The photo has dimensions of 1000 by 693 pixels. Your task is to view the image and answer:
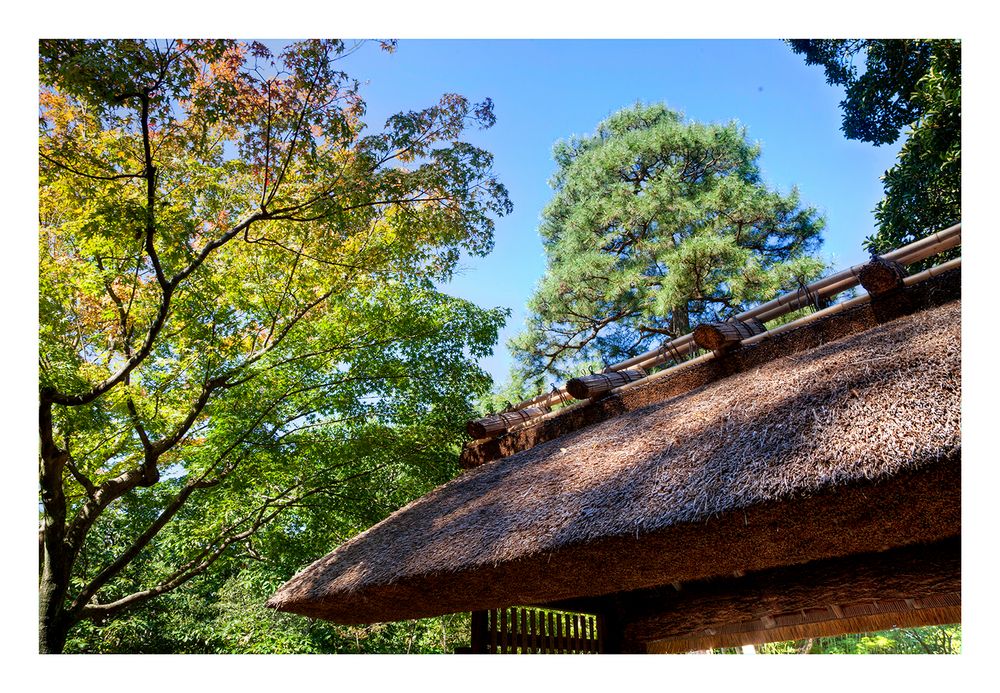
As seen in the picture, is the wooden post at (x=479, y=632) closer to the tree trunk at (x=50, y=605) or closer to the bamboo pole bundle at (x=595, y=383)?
the bamboo pole bundle at (x=595, y=383)

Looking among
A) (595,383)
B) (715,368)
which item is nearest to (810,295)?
(715,368)

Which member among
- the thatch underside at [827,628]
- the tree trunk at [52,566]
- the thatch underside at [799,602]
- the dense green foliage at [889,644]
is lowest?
the dense green foliage at [889,644]

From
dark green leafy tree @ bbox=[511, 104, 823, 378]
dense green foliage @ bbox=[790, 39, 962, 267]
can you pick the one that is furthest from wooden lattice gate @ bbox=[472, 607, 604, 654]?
dark green leafy tree @ bbox=[511, 104, 823, 378]

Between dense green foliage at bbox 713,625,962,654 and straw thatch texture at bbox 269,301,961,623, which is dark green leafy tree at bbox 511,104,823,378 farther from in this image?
straw thatch texture at bbox 269,301,961,623

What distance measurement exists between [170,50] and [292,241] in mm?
1939

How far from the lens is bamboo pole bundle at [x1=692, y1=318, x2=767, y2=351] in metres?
3.28

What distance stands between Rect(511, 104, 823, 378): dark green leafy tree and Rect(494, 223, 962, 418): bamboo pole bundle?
3.83 m

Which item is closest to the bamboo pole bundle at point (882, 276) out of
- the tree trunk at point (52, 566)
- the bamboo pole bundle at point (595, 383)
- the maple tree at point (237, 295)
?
the bamboo pole bundle at point (595, 383)

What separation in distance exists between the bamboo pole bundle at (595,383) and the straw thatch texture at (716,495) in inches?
28.1

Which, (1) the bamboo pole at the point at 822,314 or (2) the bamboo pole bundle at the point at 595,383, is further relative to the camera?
(2) the bamboo pole bundle at the point at 595,383

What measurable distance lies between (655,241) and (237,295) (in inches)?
209

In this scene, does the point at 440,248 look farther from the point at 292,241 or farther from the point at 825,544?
the point at 825,544

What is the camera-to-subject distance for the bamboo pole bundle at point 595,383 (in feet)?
12.5
